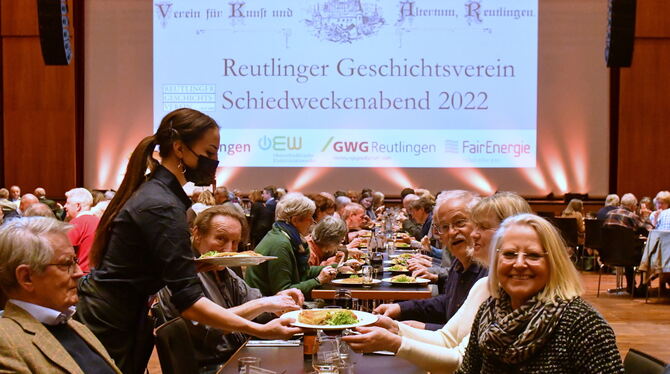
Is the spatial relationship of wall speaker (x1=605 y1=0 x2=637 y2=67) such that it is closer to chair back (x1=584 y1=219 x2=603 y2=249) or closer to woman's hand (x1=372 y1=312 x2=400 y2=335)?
chair back (x1=584 y1=219 x2=603 y2=249)

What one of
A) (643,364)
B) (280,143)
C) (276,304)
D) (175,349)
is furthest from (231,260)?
(280,143)

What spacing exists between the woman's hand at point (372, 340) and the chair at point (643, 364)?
71 cm

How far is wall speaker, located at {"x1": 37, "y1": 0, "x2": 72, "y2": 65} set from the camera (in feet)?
31.1

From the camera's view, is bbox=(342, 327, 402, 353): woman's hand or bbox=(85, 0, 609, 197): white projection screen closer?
bbox=(342, 327, 402, 353): woman's hand

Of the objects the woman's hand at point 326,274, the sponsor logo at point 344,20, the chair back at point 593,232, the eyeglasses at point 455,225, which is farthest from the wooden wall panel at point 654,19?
the eyeglasses at point 455,225

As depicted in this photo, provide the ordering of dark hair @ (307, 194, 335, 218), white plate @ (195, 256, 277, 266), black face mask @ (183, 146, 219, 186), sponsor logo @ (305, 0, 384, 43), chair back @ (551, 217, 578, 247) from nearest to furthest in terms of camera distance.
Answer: black face mask @ (183, 146, 219, 186) → white plate @ (195, 256, 277, 266) → dark hair @ (307, 194, 335, 218) → chair back @ (551, 217, 578, 247) → sponsor logo @ (305, 0, 384, 43)

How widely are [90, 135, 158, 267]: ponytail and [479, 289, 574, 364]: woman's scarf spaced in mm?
1168

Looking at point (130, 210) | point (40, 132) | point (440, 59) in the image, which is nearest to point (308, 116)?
point (440, 59)

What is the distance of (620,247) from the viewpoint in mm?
9500

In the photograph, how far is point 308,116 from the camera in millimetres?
14297

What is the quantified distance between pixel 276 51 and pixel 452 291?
Result: 11.1 meters

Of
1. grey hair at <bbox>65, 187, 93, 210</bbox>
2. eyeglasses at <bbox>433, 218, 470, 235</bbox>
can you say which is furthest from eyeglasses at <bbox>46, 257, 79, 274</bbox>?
grey hair at <bbox>65, 187, 93, 210</bbox>

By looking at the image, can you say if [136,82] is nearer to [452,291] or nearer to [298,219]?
[298,219]

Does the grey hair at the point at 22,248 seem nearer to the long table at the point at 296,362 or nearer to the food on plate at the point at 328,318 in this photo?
the long table at the point at 296,362
